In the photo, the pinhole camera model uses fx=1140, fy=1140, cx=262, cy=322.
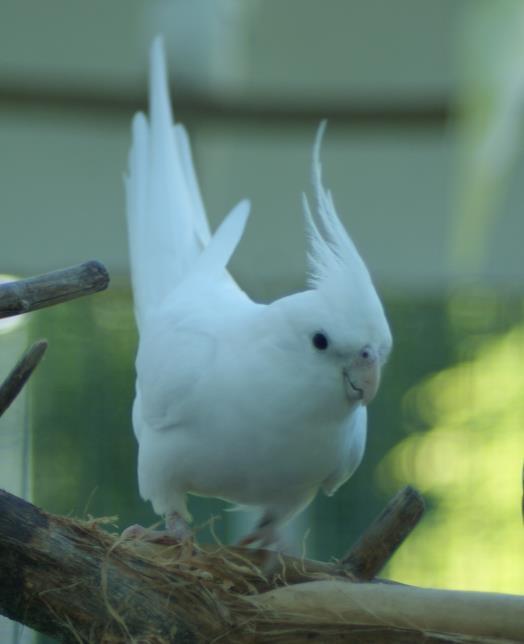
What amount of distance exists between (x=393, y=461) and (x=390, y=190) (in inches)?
41.4

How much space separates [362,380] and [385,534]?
0.26 metres

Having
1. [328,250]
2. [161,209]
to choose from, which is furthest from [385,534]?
[161,209]

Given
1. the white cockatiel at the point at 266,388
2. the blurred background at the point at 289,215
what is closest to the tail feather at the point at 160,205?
the white cockatiel at the point at 266,388

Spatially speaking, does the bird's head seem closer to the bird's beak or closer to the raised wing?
the bird's beak

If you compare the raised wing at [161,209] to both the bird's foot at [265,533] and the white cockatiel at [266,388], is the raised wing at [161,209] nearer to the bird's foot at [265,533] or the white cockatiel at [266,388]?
the white cockatiel at [266,388]

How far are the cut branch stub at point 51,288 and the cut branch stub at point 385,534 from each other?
619 mm

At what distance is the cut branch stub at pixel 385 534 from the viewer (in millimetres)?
1822

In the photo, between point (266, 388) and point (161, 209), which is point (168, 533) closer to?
point (266, 388)

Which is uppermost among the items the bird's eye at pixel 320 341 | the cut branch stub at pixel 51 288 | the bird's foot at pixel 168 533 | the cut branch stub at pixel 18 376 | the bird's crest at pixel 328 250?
the bird's crest at pixel 328 250

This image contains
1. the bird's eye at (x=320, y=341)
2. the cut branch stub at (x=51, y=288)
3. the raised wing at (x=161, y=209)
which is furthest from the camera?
the raised wing at (x=161, y=209)

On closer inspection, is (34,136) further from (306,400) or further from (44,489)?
(306,400)

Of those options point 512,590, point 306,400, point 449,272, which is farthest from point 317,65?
point 306,400

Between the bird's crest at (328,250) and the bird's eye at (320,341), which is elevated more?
→ the bird's crest at (328,250)

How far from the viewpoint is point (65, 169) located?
4.26 m
